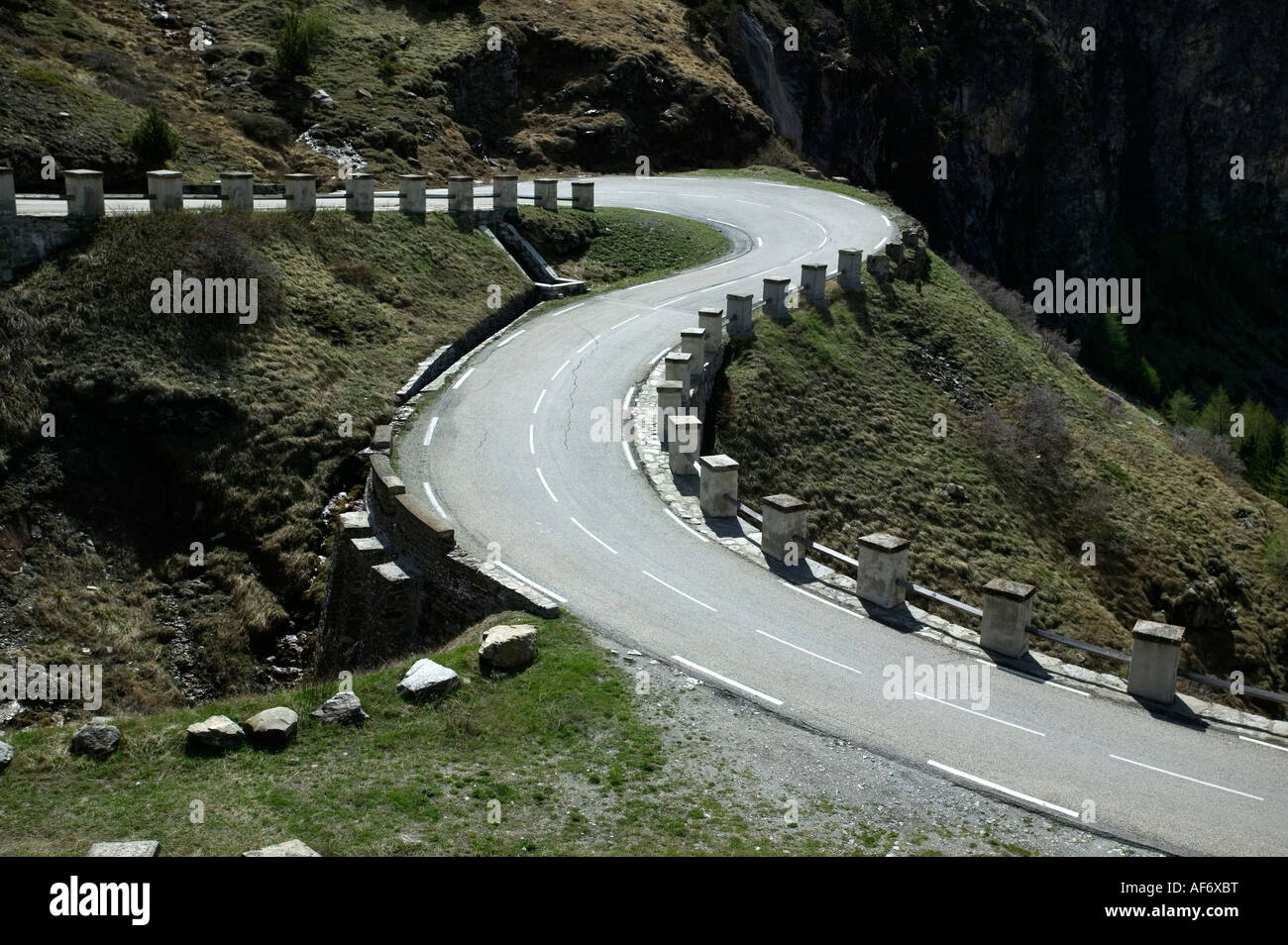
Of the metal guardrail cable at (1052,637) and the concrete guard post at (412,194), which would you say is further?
the concrete guard post at (412,194)

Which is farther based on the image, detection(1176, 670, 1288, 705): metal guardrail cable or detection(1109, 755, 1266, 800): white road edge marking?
detection(1176, 670, 1288, 705): metal guardrail cable

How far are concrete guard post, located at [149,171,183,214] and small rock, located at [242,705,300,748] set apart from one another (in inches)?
670

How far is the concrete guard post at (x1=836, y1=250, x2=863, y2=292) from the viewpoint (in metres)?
35.0

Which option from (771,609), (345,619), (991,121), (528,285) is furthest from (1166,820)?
(991,121)

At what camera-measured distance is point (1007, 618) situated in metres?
16.1

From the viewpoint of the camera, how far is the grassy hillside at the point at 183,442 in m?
19.0

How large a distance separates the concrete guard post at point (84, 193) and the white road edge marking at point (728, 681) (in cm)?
1704

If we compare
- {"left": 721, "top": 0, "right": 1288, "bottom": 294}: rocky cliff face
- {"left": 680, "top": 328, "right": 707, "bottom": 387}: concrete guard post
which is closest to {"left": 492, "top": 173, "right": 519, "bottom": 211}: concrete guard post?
{"left": 680, "top": 328, "right": 707, "bottom": 387}: concrete guard post

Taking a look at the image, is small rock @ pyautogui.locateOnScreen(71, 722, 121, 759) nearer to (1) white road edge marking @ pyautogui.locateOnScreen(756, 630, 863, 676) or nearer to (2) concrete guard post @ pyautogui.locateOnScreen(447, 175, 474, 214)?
(1) white road edge marking @ pyautogui.locateOnScreen(756, 630, 863, 676)

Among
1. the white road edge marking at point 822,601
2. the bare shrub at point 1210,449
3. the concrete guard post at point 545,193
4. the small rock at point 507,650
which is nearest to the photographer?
the small rock at point 507,650

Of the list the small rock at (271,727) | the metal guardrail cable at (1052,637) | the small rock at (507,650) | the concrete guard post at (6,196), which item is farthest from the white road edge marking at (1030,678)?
the concrete guard post at (6,196)

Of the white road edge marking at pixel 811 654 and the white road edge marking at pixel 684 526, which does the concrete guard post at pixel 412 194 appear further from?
the white road edge marking at pixel 811 654

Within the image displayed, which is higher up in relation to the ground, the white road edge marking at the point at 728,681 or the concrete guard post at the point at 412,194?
the concrete guard post at the point at 412,194
